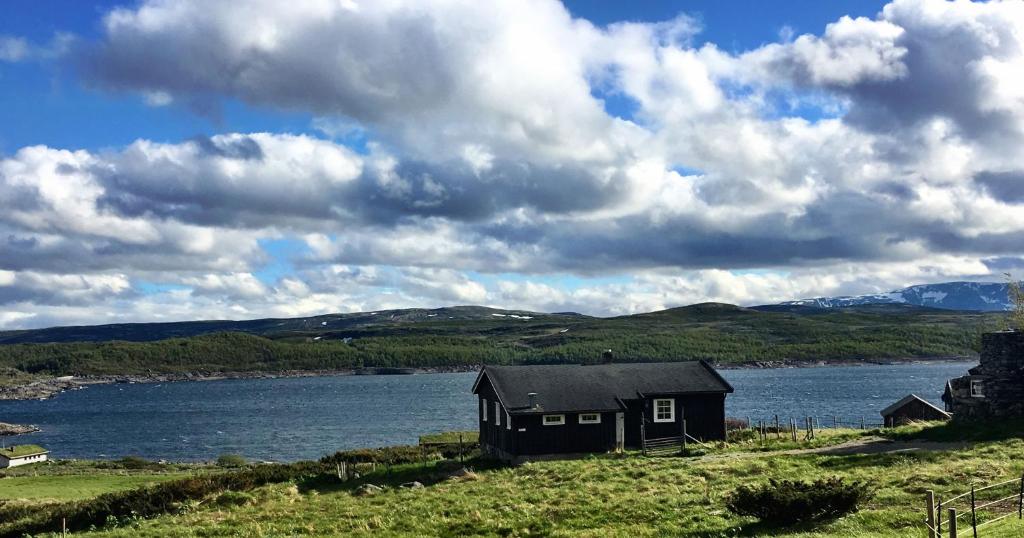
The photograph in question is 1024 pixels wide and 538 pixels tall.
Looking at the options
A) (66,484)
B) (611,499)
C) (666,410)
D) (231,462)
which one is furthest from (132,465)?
(611,499)

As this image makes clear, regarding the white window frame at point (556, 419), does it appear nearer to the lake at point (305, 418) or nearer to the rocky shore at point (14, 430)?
the lake at point (305, 418)

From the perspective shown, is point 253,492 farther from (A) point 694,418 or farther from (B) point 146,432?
(B) point 146,432

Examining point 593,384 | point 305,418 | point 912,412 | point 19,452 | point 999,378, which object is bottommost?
point 305,418

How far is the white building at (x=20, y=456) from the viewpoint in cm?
7750

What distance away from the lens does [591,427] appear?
156 feet

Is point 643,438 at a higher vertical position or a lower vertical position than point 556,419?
lower

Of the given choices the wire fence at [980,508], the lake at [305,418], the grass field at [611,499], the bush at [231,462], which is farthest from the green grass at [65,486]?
the wire fence at [980,508]

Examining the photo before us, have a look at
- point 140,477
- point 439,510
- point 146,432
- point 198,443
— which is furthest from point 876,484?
point 146,432

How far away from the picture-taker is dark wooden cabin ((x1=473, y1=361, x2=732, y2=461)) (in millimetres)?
46531

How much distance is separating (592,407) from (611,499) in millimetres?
17534

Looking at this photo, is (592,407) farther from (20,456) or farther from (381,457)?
(20,456)

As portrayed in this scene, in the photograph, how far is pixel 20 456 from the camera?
78812 mm

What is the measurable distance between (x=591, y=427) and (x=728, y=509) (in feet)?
76.7

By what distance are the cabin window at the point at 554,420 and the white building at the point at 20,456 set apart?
58.2m
